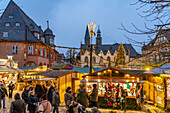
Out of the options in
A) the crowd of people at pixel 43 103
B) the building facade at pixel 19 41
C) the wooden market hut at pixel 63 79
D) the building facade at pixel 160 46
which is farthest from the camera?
the building facade at pixel 19 41

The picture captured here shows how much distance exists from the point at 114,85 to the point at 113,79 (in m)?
0.47

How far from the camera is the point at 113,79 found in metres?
11.8

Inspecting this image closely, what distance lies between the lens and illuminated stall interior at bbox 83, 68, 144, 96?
1134 centimetres

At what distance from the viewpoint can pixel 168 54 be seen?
11.9ft

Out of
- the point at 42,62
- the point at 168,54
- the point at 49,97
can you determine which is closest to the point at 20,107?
the point at 49,97

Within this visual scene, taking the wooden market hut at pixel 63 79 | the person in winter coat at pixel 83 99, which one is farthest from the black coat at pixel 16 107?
the wooden market hut at pixel 63 79

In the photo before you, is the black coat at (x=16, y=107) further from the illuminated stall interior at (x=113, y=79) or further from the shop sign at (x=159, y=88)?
the shop sign at (x=159, y=88)

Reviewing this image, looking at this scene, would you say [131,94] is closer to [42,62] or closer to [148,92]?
[148,92]

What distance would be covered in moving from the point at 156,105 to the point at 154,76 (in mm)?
2256

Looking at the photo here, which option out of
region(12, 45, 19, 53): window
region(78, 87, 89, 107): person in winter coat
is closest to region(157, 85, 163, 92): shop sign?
region(78, 87, 89, 107): person in winter coat

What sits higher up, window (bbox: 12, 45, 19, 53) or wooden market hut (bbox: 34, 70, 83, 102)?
window (bbox: 12, 45, 19, 53)

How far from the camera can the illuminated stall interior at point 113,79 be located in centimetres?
1134

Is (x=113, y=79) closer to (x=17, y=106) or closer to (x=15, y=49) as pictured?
(x=17, y=106)

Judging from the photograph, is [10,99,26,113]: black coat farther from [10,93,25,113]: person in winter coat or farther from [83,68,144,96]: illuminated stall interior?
[83,68,144,96]: illuminated stall interior
